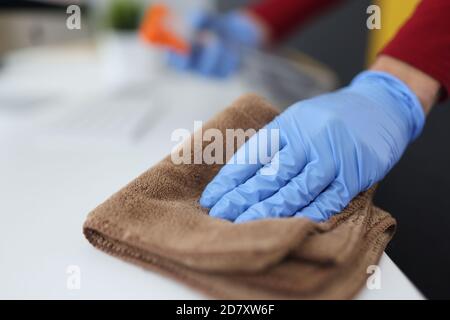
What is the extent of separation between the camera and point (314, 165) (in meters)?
0.45

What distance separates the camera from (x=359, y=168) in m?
0.45

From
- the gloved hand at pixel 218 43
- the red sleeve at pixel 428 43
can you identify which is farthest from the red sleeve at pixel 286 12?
the red sleeve at pixel 428 43

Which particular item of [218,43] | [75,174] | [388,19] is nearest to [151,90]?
[218,43]

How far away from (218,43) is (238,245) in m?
1.01

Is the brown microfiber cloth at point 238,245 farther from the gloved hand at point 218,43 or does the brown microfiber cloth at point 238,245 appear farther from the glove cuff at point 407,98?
the gloved hand at point 218,43

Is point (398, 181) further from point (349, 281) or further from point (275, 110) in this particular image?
point (349, 281)

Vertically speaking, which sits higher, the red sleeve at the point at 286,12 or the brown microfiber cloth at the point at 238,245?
the red sleeve at the point at 286,12

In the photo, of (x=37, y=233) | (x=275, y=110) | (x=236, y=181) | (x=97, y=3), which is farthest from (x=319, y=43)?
(x=37, y=233)

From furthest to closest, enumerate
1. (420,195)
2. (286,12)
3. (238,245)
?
(286,12) < (420,195) < (238,245)

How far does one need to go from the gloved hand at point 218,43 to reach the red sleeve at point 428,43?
0.68 metres

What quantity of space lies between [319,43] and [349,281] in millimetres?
1485

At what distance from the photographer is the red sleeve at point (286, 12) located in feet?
4.62

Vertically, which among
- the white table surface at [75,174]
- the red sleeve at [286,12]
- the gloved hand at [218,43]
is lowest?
the white table surface at [75,174]

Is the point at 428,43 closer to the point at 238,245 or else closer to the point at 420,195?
the point at 420,195
